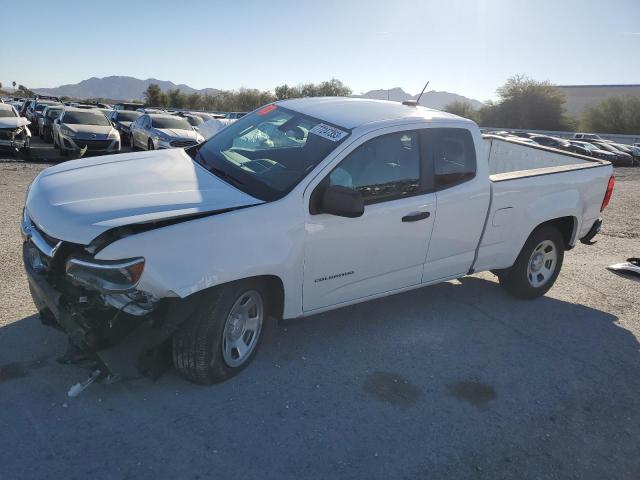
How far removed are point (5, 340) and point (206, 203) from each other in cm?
188

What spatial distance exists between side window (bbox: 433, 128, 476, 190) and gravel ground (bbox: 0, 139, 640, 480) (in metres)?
1.38

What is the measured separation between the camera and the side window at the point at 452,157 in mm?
4480

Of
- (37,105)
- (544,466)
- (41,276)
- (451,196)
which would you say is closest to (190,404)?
(41,276)

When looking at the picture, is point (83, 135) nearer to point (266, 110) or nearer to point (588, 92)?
point (266, 110)

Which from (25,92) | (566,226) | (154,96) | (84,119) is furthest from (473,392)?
(25,92)

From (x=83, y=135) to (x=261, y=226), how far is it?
1308cm

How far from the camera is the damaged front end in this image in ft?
9.97

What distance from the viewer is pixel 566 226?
5.82 m

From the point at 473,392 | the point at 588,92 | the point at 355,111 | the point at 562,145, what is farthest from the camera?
the point at 588,92

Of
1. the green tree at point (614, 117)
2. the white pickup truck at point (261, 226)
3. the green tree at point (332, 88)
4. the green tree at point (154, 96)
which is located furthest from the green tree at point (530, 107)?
the white pickup truck at point (261, 226)

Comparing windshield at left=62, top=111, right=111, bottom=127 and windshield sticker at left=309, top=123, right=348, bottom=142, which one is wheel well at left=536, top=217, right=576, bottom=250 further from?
windshield at left=62, top=111, right=111, bottom=127

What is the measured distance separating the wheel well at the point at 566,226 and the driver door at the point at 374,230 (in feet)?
6.83

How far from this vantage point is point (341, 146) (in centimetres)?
391

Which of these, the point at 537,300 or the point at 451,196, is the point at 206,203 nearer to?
the point at 451,196
